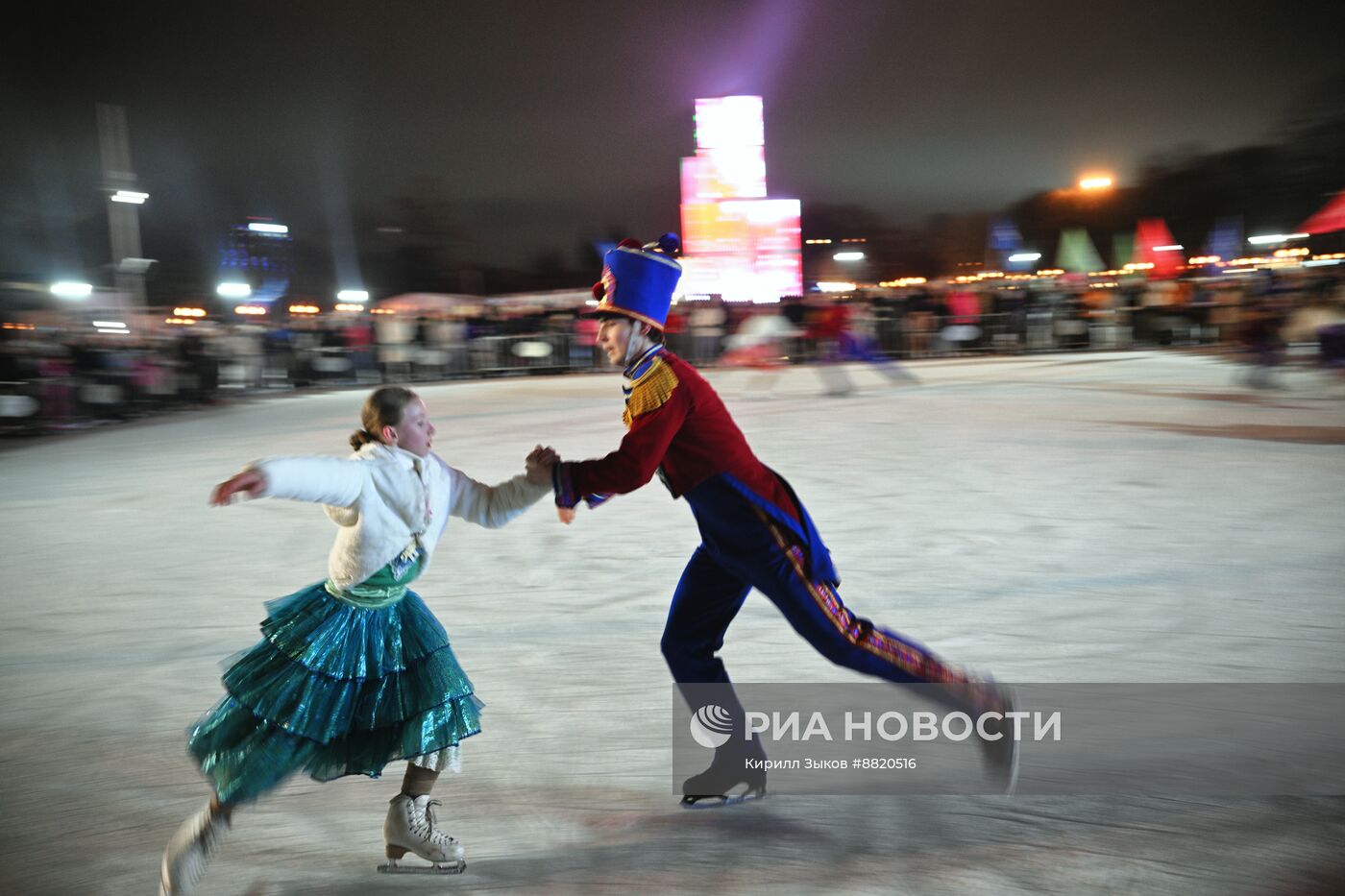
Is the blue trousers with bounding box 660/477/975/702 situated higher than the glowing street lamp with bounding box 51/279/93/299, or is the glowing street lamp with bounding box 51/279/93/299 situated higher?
the glowing street lamp with bounding box 51/279/93/299

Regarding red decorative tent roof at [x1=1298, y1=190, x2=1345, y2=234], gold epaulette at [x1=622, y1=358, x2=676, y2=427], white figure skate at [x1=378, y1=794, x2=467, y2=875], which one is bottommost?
white figure skate at [x1=378, y1=794, x2=467, y2=875]

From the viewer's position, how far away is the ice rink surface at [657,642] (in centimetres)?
294

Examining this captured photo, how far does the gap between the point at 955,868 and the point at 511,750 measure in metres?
1.62

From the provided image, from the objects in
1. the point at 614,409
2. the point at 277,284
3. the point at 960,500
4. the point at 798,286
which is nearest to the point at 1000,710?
the point at 960,500

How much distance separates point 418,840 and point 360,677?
49 cm

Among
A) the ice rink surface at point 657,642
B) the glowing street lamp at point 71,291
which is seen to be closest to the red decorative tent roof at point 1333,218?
the ice rink surface at point 657,642

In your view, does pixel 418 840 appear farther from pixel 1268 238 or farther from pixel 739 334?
pixel 1268 238

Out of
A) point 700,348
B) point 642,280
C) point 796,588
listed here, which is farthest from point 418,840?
point 700,348

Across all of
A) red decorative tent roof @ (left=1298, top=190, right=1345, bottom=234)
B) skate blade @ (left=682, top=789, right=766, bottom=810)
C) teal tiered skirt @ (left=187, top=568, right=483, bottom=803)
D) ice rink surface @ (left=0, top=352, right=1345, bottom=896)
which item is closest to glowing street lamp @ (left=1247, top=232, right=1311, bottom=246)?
red decorative tent roof @ (left=1298, top=190, right=1345, bottom=234)

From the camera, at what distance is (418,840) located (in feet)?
9.35

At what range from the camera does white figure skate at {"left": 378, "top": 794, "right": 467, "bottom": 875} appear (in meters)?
2.85

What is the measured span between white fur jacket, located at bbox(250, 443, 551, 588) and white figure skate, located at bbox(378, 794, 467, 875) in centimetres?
64

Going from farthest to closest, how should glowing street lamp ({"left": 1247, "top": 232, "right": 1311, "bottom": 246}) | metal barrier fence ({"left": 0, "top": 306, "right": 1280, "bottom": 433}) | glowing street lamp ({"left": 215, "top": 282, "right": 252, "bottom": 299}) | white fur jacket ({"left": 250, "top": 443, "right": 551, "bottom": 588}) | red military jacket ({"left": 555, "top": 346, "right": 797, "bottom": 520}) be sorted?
1. glowing street lamp ({"left": 215, "top": 282, "right": 252, "bottom": 299})
2. glowing street lamp ({"left": 1247, "top": 232, "right": 1311, "bottom": 246})
3. metal barrier fence ({"left": 0, "top": 306, "right": 1280, "bottom": 433})
4. red military jacket ({"left": 555, "top": 346, "right": 797, "bottom": 520})
5. white fur jacket ({"left": 250, "top": 443, "right": 551, "bottom": 588})

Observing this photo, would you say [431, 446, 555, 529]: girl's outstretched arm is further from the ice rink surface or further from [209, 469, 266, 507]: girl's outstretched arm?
the ice rink surface
